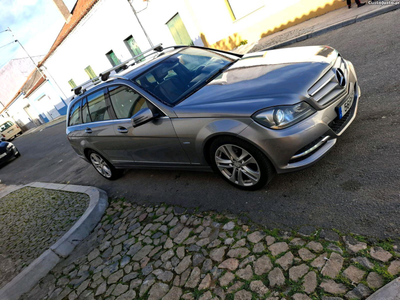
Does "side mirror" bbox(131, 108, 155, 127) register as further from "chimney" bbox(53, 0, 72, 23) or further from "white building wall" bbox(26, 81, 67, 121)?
"white building wall" bbox(26, 81, 67, 121)

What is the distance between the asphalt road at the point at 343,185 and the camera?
257 centimetres

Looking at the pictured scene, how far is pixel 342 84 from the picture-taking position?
3.24m

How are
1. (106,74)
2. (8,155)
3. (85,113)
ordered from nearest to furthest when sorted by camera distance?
(106,74) < (85,113) < (8,155)

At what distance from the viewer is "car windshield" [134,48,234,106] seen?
149 inches

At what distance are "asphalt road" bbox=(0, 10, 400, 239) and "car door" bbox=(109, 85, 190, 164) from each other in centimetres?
58

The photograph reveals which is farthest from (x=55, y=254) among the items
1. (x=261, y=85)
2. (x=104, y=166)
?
(x=261, y=85)

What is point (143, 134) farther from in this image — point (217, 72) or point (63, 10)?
point (63, 10)

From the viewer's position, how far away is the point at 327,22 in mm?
9586

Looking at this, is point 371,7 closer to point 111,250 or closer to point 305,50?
point 305,50

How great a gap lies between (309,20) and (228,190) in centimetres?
1031

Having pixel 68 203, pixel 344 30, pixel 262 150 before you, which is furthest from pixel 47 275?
pixel 344 30

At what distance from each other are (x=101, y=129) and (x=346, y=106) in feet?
12.1

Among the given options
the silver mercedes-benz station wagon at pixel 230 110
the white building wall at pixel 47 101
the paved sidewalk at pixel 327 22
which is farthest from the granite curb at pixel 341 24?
the white building wall at pixel 47 101

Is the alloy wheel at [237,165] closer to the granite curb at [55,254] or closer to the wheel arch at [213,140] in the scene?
the wheel arch at [213,140]
